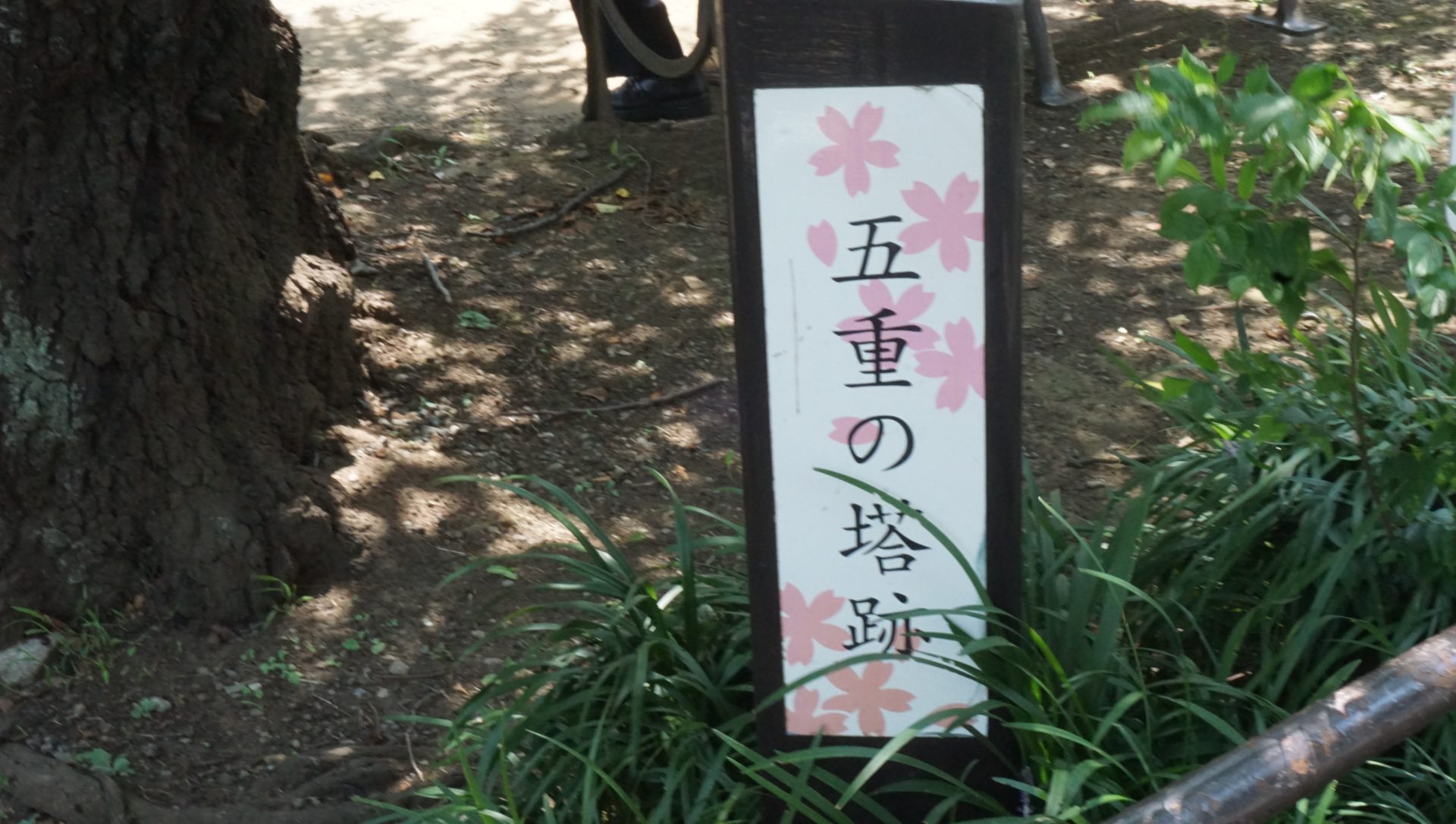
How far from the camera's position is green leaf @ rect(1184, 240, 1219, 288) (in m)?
1.87

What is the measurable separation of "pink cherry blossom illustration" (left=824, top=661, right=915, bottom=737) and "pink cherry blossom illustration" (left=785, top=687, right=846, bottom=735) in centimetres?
2

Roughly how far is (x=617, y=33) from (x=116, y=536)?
304 centimetres

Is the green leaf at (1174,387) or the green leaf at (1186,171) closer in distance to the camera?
the green leaf at (1186,171)

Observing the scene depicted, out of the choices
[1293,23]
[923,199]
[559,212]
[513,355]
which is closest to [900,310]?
[923,199]

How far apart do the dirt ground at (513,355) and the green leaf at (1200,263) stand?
1.70 metres


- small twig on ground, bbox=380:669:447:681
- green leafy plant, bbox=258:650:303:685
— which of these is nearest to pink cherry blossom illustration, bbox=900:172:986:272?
small twig on ground, bbox=380:669:447:681

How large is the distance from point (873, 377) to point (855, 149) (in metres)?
0.32

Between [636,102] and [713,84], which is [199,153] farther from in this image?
[713,84]

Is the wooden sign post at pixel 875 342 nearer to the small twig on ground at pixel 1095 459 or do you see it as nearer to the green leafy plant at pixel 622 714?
the green leafy plant at pixel 622 714

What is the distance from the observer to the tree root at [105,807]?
2639 millimetres

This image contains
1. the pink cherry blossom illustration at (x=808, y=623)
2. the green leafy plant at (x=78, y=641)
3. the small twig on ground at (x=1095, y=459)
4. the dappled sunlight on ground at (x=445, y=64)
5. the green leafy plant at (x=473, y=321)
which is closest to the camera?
the pink cherry blossom illustration at (x=808, y=623)

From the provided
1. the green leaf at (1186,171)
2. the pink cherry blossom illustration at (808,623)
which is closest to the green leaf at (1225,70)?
the green leaf at (1186,171)

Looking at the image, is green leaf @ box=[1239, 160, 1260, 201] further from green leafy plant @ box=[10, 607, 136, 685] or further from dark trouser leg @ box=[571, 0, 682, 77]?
dark trouser leg @ box=[571, 0, 682, 77]

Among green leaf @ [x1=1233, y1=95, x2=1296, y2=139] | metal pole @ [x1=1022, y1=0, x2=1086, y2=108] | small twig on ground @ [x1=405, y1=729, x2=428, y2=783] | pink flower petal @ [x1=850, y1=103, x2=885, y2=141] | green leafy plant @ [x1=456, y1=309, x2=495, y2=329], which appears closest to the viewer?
green leaf @ [x1=1233, y1=95, x2=1296, y2=139]
